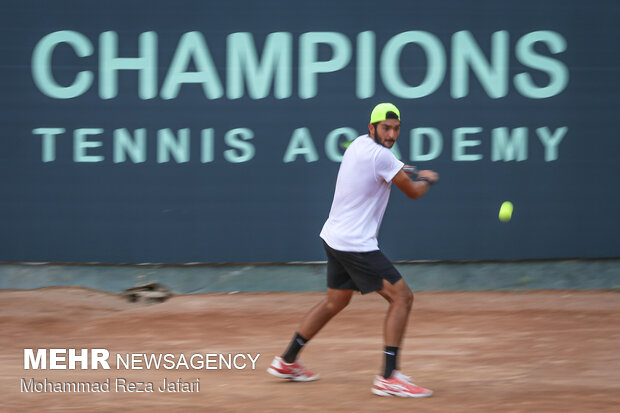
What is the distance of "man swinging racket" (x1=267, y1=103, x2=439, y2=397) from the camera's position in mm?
6172

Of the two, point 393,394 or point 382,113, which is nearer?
point 393,394

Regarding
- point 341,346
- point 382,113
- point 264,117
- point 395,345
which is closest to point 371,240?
point 395,345

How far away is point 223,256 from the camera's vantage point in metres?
11.0

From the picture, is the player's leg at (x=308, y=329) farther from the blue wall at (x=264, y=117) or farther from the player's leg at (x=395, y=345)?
the blue wall at (x=264, y=117)

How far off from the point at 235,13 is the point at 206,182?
1975mm

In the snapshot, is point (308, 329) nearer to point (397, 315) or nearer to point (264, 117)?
point (397, 315)

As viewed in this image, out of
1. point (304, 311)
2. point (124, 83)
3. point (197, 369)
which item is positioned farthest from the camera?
point (124, 83)

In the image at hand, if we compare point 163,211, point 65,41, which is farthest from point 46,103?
point 163,211

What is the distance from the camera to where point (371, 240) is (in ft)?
20.6

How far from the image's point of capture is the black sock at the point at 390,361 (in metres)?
6.15

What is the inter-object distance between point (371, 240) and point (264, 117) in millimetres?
4909

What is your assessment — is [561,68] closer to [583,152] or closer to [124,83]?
[583,152]

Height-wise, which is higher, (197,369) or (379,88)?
(379,88)

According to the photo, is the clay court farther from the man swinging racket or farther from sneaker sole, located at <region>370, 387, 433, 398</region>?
the man swinging racket
